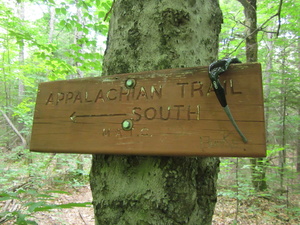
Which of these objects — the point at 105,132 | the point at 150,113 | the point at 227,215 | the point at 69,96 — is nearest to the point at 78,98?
the point at 69,96

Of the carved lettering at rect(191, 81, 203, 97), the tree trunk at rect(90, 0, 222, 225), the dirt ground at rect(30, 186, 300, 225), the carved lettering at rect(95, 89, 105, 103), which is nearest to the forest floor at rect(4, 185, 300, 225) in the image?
the dirt ground at rect(30, 186, 300, 225)

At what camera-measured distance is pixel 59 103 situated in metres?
0.92

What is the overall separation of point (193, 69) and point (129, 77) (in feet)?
0.85

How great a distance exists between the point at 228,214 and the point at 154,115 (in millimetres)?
4016

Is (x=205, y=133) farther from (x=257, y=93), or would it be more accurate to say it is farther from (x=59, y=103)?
(x=59, y=103)

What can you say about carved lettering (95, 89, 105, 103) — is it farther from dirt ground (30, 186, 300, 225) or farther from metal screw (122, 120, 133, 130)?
dirt ground (30, 186, 300, 225)

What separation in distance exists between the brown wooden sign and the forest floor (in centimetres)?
249

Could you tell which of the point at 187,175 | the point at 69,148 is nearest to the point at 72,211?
the point at 69,148

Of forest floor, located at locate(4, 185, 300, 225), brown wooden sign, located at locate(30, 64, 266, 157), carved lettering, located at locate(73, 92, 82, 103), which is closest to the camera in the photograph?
brown wooden sign, located at locate(30, 64, 266, 157)

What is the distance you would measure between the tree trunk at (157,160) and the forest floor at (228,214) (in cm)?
249

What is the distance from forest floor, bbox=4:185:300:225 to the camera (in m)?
3.05

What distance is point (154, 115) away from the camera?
2.48 ft

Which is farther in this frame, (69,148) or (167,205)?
(69,148)

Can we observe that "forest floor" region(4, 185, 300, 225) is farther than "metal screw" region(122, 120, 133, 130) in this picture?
Yes
